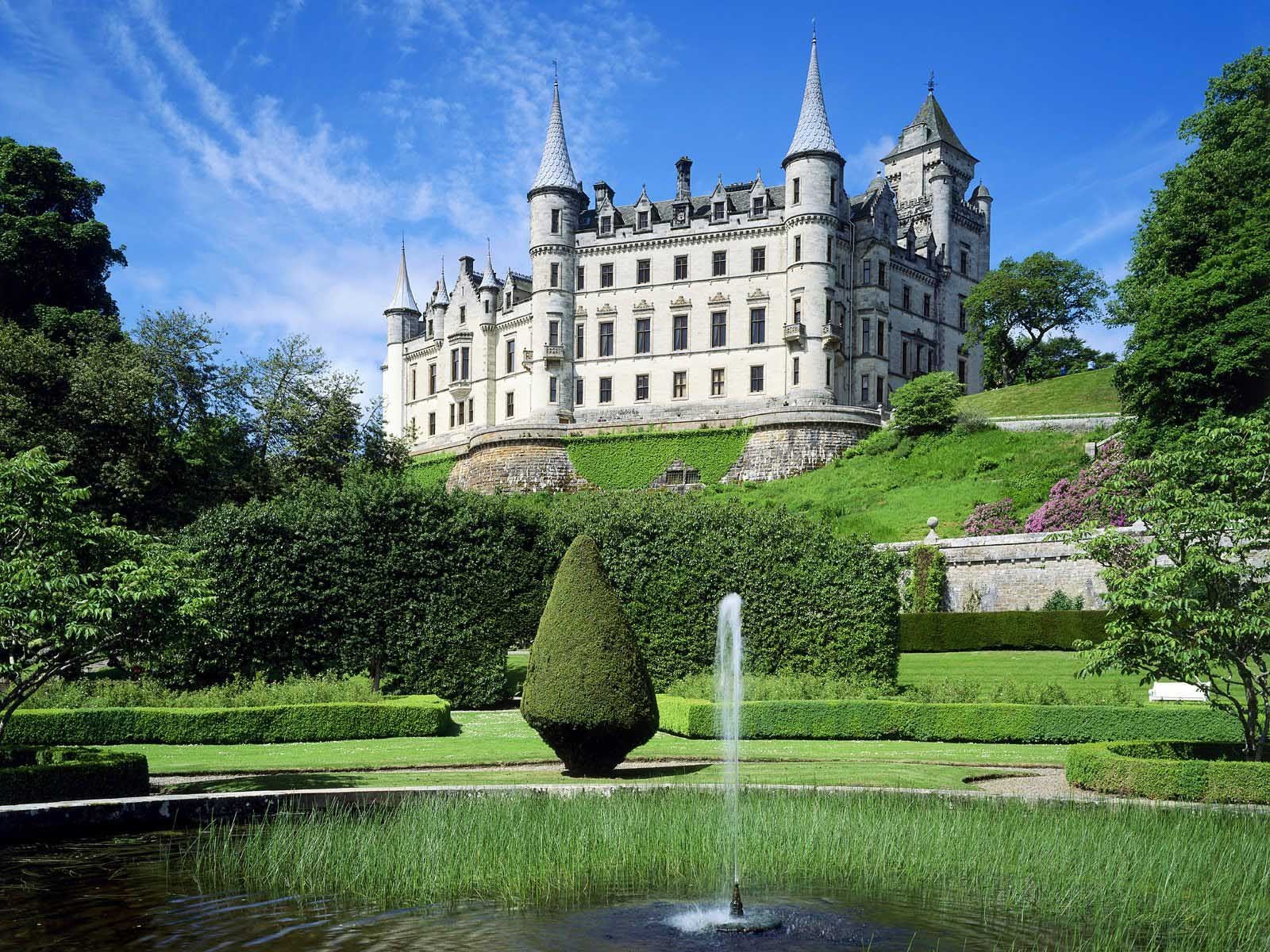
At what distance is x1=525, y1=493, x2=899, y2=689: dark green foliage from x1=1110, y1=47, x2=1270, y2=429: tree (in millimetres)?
15472

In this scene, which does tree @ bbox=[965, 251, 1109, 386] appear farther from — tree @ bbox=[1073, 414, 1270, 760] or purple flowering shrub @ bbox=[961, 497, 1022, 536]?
tree @ bbox=[1073, 414, 1270, 760]

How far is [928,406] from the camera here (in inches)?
2019

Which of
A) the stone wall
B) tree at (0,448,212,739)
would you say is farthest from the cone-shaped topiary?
the stone wall

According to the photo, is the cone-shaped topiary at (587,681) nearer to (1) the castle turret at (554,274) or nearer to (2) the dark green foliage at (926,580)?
(2) the dark green foliage at (926,580)

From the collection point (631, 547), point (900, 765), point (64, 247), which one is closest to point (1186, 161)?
point (631, 547)

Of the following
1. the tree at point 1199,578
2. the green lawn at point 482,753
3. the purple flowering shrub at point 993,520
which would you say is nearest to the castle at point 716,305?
the purple flowering shrub at point 993,520

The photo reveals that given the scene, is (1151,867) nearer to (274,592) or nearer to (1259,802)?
(1259,802)

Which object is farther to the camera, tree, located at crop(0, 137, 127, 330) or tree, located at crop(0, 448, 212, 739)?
tree, located at crop(0, 137, 127, 330)

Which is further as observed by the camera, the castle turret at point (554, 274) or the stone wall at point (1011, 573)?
the castle turret at point (554, 274)

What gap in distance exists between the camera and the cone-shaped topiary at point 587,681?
1459 cm

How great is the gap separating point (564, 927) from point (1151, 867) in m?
5.06

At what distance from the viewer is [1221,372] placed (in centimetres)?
3422

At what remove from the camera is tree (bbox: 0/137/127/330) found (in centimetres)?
3853

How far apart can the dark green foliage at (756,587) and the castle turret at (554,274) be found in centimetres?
3688
